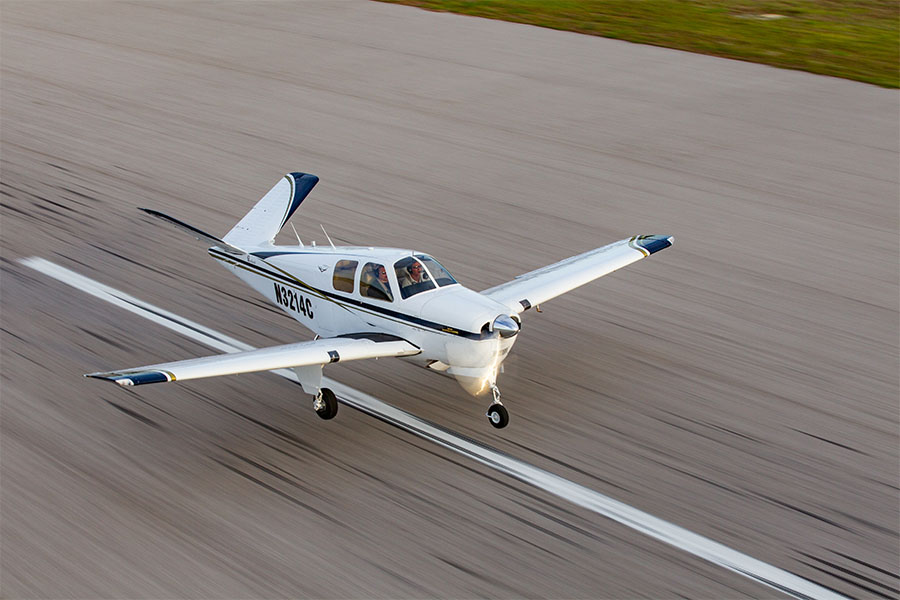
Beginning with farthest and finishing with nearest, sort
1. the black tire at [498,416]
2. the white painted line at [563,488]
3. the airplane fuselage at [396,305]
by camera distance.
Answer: the black tire at [498,416] → the airplane fuselage at [396,305] → the white painted line at [563,488]

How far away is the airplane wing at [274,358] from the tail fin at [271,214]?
328 centimetres

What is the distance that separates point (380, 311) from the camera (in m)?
11.9

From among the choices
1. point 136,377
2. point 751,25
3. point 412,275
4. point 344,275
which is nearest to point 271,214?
point 344,275

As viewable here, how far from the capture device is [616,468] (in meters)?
11.2

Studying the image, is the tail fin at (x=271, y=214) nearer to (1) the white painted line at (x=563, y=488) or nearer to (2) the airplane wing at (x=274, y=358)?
(1) the white painted line at (x=563, y=488)

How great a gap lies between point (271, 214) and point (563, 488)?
681cm

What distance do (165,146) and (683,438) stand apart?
1575 centimetres

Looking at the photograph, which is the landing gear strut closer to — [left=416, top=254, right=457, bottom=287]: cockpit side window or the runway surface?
the runway surface

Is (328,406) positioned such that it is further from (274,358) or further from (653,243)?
(653,243)

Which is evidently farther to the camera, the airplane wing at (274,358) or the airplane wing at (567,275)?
the airplane wing at (567,275)

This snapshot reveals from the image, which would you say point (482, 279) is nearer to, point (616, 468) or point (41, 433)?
point (616, 468)

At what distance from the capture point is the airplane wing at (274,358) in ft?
33.7

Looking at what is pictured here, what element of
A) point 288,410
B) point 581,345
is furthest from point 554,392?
point 288,410

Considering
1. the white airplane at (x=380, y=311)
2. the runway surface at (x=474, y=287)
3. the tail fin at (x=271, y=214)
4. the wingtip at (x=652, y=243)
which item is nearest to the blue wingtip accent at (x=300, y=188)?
the tail fin at (x=271, y=214)
